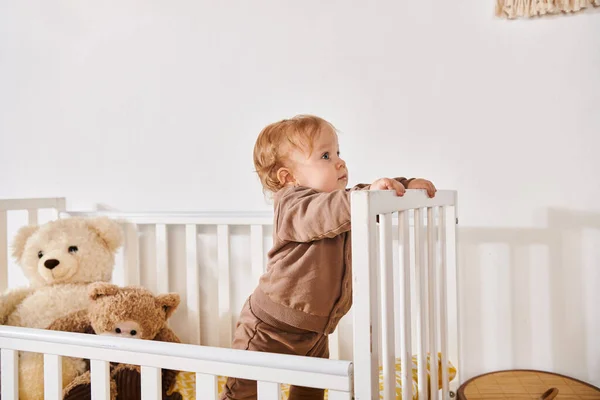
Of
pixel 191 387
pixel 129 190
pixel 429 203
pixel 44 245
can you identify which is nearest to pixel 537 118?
pixel 429 203

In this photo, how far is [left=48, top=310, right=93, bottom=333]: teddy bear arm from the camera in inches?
52.4

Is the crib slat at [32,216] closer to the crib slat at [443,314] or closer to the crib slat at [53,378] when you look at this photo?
the crib slat at [53,378]

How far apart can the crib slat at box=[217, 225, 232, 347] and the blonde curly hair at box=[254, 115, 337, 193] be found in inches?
18.8

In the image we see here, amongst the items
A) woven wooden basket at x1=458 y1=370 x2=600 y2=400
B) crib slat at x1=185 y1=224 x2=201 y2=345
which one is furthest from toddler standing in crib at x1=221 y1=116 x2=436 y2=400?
crib slat at x1=185 y1=224 x2=201 y2=345

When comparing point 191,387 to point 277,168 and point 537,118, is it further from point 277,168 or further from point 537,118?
point 537,118

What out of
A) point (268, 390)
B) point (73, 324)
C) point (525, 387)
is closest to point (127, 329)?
point (73, 324)

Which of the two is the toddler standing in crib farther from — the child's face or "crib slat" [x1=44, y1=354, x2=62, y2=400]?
"crib slat" [x1=44, y1=354, x2=62, y2=400]

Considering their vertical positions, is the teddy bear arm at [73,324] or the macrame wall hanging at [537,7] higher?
the macrame wall hanging at [537,7]

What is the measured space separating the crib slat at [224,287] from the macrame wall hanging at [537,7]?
87 cm

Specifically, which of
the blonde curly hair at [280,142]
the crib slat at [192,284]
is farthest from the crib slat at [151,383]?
the crib slat at [192,284]

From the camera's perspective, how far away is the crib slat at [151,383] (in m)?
0.79

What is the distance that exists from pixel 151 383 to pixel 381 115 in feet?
2.95

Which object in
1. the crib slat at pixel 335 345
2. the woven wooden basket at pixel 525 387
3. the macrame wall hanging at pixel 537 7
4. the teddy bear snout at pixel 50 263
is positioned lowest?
the woven wooden basket at pixel 525 387

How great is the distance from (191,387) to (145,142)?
0.74 meters
